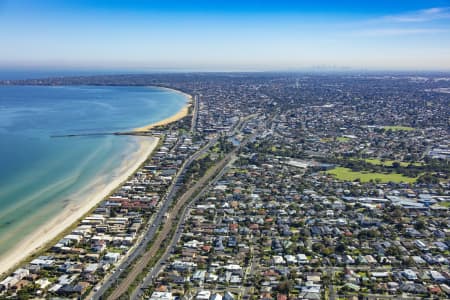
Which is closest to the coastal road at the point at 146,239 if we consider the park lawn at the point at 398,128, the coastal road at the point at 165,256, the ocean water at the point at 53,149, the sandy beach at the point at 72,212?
the coastal road at the point at 165,256

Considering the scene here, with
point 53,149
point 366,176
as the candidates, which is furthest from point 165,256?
point 53,149

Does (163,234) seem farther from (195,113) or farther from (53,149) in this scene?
(195,113)

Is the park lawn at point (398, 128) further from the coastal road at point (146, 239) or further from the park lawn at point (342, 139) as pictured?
the coastal road at point (146, 239)

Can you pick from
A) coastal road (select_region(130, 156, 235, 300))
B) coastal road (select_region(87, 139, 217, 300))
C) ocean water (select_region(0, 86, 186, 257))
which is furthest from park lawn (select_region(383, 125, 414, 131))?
coastal road (select_region(130, 156, 235, 300))

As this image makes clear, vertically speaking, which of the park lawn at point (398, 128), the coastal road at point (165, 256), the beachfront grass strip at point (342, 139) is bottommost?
the coastal road at point (165, 256)

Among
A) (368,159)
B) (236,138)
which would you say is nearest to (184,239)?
(368,159)

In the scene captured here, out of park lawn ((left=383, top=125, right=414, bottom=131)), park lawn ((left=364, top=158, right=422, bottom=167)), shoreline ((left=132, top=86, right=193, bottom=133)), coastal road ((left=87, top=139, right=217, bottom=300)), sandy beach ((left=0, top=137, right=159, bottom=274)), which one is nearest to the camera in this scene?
coastal road ((left=87, top=139, right=217, bottom=300))

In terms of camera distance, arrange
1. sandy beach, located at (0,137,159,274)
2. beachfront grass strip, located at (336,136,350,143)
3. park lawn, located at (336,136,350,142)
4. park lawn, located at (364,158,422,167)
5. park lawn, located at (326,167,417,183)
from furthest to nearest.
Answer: park lawn, located at (336,136,350,142), beachfront grass strip, located at (336,136,350,143), park lawn, located at (364,158,422,167), park lawn, located at (326,167,417,183), sandy beach, located at (0,137,159,274)

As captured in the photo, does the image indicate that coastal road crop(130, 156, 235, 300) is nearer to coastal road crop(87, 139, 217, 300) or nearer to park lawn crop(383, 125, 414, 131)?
coastal road crop(87, 139, 217, 300)
